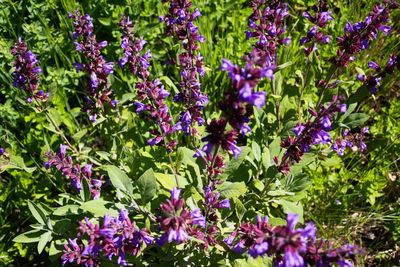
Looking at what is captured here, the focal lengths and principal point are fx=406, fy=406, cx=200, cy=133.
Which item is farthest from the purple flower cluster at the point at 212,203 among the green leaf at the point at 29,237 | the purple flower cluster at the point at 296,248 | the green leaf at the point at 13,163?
the green leaf at the point at 13,163

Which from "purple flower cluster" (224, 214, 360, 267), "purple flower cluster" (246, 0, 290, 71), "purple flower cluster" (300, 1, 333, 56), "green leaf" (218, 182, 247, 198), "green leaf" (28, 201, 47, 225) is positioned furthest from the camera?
"purple flower cluster" (300, 1, 333, 56)

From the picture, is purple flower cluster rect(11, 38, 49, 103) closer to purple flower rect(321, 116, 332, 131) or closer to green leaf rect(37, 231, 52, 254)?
green leaf rect(37, 231, 52, 254)

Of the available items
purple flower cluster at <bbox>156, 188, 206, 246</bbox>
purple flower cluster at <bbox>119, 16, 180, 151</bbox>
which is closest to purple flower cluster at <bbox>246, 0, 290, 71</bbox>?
purple flower cluster at <bbox>119, 16, 180, 151</bbox>

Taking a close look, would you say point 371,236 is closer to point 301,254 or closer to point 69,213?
point 301,254

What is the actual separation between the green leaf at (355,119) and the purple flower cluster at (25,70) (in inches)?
95.4

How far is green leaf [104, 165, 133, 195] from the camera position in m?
2.73

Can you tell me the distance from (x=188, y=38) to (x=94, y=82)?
0.84 m

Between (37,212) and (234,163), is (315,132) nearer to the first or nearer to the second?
(234,163)

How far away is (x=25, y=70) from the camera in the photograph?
3.05 meters

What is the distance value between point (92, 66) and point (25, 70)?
0.49m

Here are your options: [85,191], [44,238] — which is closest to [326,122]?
[85,191]

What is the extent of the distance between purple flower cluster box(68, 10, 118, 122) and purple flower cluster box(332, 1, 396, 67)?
1861 mm

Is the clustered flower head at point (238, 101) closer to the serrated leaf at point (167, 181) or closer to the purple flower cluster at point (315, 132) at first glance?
the purple flower cluster at point (315, 132)

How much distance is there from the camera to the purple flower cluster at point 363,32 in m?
3.02
